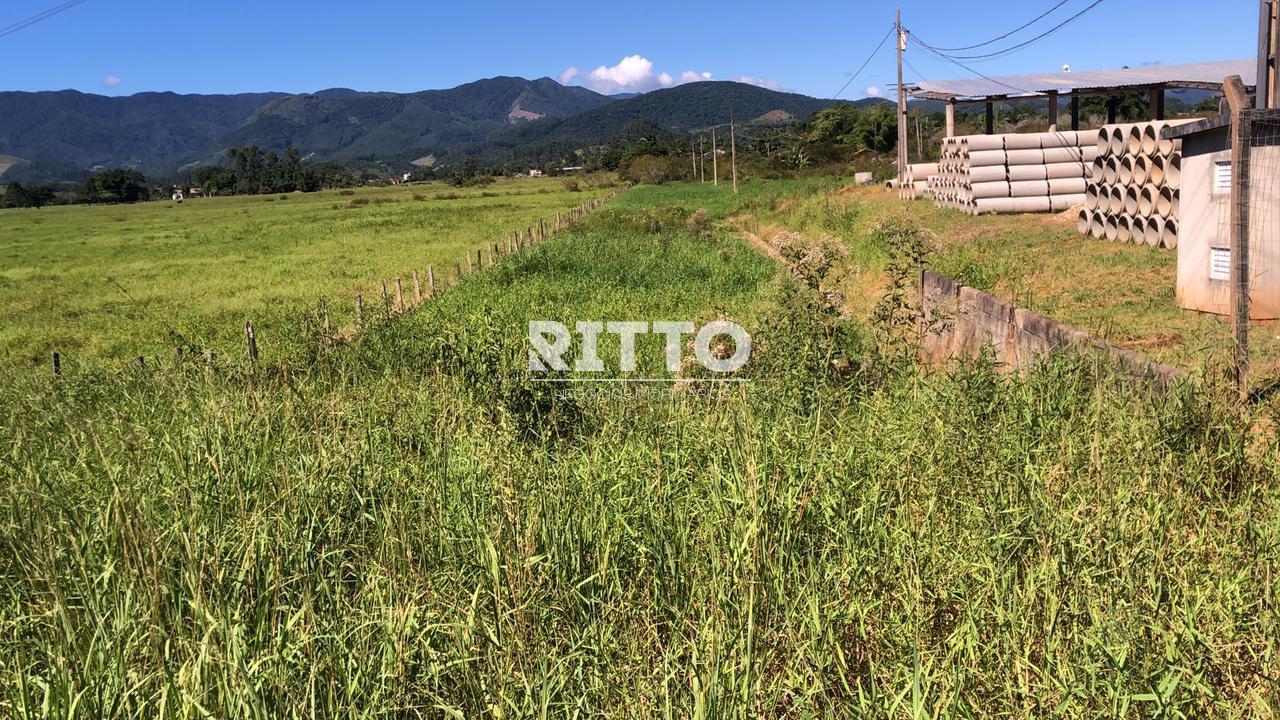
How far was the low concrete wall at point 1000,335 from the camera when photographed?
648 cm

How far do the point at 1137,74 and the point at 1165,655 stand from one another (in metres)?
32.8

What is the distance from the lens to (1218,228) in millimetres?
9375

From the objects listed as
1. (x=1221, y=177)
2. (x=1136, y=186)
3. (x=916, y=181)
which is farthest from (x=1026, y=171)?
(x=1221, y=177)

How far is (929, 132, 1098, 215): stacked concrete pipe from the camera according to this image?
21.9 m

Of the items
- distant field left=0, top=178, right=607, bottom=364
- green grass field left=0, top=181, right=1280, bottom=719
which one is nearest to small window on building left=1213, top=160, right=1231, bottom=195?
green grass field left=0, top=181, right=1280, bottom=719

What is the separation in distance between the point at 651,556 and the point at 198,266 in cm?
2867

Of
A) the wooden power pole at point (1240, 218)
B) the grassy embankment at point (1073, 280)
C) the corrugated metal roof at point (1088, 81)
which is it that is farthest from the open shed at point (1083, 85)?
the wooden power pole at point (1240, 218)

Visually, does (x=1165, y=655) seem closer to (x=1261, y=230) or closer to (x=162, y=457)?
(x=162, y=457)

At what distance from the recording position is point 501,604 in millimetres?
3373

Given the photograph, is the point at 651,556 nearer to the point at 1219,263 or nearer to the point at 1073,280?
the point at 1219,263

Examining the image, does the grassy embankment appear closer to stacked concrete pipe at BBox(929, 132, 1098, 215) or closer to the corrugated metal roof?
stacked concrete pipe at BBox(929, 132, 1098, 215)

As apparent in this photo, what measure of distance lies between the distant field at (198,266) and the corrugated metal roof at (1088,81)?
18.6 meters

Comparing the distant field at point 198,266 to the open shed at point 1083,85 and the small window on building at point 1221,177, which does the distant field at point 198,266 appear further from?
the open shed at point 1083,85

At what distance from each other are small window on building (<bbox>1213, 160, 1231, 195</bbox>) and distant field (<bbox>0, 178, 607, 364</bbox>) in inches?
427
